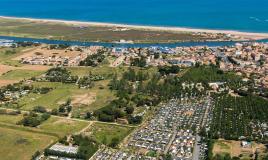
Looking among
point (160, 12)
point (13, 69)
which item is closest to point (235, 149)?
point (13, 69)

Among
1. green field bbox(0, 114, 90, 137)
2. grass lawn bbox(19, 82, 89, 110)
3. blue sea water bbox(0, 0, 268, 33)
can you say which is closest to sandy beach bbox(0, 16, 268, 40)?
blue sea water bbox(0, 0, 268, 33)

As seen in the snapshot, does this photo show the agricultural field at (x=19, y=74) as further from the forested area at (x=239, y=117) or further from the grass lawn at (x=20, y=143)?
the forested area at (x=239, y=117)

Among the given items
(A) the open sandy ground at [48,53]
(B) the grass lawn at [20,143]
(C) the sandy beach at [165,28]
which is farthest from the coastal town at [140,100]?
(C) the sandy beach at [165,28]

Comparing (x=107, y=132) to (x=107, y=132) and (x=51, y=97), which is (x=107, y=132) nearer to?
(x=107, y=132)

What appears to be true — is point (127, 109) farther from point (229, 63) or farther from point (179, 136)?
point (229, 63)

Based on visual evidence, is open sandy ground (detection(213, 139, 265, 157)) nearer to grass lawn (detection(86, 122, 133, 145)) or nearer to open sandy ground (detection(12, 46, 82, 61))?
grass lawn (detection(86, 122, 133, 145))

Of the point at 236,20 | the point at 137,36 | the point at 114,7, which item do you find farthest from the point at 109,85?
the point at 114,7
